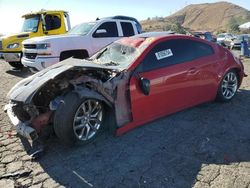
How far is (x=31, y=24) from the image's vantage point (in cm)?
1184

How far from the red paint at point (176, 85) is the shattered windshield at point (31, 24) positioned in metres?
7.23

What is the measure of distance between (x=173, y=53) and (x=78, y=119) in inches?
87.0

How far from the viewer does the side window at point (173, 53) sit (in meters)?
4.99

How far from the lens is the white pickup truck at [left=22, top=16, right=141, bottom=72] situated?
889cm

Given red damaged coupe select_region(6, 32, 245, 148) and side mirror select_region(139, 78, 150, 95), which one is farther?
side mirror select_region(139, 78, 150, 95)

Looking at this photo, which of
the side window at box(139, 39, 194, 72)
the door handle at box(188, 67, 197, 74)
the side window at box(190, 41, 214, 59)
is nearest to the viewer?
the side window at box(139, 39, 194, 72)

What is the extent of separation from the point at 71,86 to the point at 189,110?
2647mm

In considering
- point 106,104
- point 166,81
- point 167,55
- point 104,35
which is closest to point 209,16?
point 104,35

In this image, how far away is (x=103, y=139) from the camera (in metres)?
4.68

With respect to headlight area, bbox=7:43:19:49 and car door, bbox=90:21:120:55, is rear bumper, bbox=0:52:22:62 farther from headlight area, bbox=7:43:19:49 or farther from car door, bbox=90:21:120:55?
car door, bbox=90:21:120:55

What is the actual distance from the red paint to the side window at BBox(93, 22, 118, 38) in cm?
431

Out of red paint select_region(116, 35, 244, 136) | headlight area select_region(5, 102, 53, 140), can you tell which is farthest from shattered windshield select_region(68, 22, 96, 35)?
headlight area select_region(5, 102, 53, 140)

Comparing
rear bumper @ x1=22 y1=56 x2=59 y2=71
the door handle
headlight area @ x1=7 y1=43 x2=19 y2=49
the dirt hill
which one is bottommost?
the dirt hill

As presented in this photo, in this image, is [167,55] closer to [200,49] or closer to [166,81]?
[166,81]
